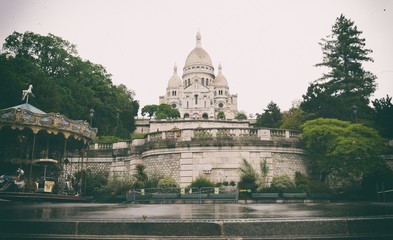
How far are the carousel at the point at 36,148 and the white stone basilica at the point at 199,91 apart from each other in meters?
101

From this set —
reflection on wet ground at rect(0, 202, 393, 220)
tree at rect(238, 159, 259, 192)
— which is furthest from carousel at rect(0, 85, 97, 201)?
tree at rect(238, 159, 259, 192)

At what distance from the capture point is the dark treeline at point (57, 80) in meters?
37.6

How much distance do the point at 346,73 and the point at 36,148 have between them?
144 feet

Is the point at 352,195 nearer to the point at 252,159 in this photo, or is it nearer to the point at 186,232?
the point at 252,159

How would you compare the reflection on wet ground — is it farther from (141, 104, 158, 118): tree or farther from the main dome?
the main dome

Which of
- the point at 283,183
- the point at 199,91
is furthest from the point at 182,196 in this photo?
the point at 199,91

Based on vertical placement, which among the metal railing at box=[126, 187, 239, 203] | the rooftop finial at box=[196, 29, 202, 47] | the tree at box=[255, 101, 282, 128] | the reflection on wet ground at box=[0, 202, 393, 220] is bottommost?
the reflection on wet ground at box=[0, 202, 393, 220]

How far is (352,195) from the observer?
24.6 m

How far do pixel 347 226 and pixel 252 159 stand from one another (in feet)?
63.8

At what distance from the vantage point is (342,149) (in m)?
25.0

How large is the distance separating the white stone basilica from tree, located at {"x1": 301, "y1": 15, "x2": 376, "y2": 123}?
2949 inches

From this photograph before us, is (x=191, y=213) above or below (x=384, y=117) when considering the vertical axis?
below

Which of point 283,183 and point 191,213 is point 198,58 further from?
point 191,213

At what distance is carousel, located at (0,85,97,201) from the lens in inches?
802
